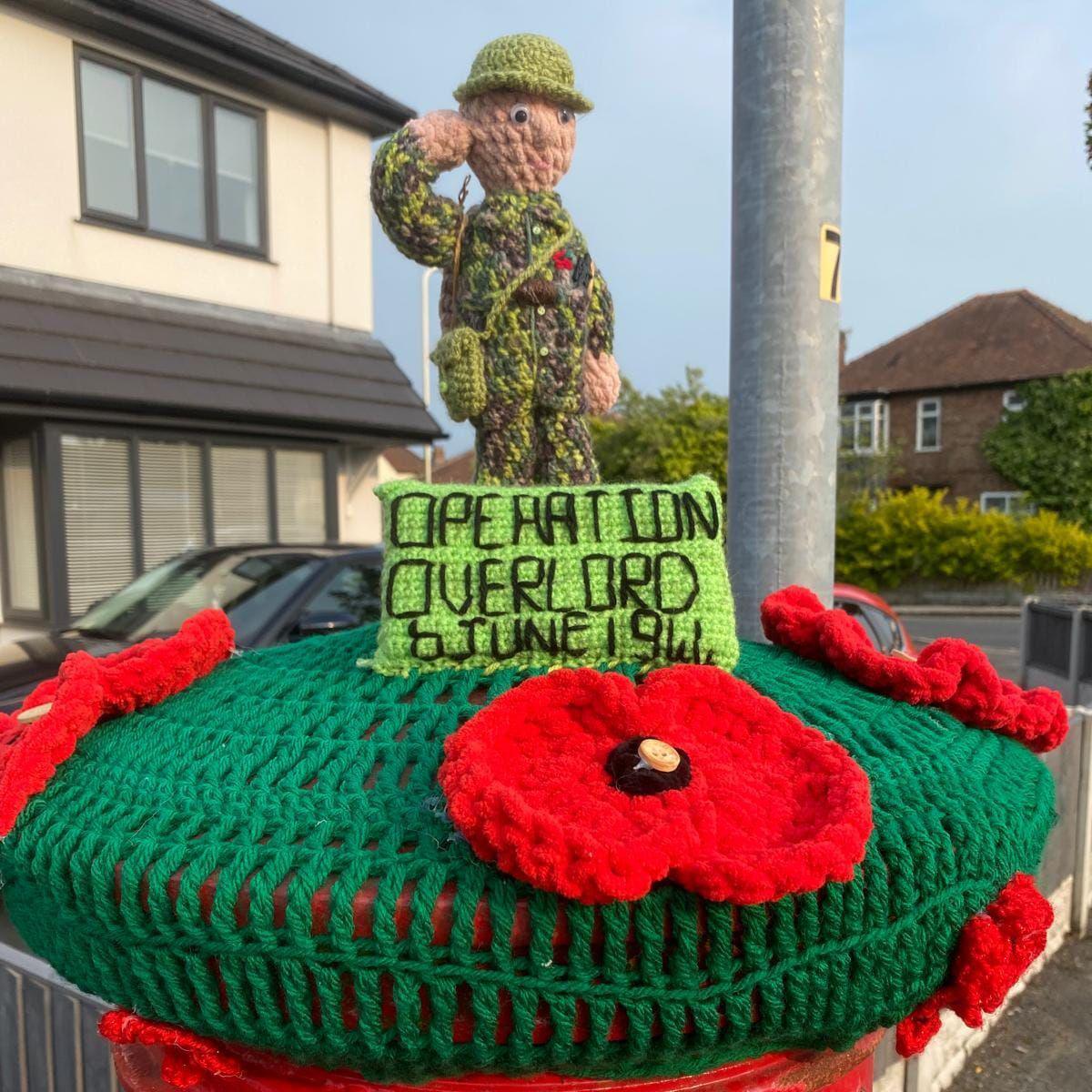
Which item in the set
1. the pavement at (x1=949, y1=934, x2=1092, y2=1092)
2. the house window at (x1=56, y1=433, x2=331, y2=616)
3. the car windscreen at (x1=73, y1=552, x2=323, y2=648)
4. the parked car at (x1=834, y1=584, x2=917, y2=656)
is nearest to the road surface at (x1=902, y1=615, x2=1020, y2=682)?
the parked car at (x1=834, y1=584, x2=917, y2=656)

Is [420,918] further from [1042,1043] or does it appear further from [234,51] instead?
[234,51]

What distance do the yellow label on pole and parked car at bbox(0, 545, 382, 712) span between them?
2.29m

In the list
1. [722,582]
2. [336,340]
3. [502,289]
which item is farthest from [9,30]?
[722,582]

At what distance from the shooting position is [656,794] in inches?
31.4

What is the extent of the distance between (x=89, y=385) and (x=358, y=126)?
441 centimetres

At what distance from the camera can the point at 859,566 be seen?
1894cm

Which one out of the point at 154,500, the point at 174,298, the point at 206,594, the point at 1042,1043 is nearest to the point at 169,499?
the point at 154,500

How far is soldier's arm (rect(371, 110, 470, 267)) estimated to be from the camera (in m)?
1.34

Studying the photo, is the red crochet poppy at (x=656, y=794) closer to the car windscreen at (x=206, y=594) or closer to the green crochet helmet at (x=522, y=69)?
the green crochet helmet at (x=522, y=69)

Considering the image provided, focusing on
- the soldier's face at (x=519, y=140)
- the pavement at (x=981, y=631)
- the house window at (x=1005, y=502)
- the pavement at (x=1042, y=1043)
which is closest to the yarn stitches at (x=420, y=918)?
the soldier's face at (x=519, y=140)

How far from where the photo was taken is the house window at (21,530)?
830cm

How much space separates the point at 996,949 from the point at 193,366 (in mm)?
8662

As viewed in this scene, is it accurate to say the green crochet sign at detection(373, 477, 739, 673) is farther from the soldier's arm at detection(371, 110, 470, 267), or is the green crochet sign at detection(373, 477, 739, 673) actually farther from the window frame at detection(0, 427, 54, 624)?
the window frame at detection(0, 427, 54, 624)

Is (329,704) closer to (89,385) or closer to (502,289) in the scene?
(502,289)
